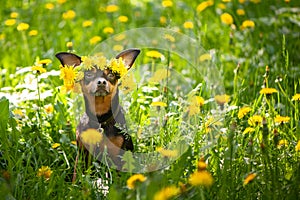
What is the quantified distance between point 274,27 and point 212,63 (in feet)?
3.70

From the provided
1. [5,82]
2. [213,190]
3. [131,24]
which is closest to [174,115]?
[213,190]

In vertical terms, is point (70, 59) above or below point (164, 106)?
above

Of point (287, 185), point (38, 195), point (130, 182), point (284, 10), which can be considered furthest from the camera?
point (284, 10)

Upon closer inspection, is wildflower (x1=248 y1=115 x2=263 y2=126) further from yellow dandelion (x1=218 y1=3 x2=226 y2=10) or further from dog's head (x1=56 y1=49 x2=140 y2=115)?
yellow dandelion (x1=218 y1=3 x2=226 y2=10)

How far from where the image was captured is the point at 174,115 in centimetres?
332

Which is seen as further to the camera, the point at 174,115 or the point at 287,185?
the point at 174,115

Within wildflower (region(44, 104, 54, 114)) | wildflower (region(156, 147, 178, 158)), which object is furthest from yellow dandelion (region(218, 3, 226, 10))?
wildflower (region(156, 147, 178, 158))

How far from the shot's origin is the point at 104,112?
3.00m

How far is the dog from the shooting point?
2896mm

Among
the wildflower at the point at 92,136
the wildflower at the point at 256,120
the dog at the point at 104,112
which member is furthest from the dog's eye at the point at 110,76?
the wildflower at the point at 256,120

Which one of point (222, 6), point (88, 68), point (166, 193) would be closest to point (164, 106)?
point (88, 68)

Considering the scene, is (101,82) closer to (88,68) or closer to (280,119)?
(88,68)

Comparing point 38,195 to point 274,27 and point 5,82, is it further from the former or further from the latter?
point 274,27

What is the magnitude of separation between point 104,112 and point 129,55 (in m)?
0.32
